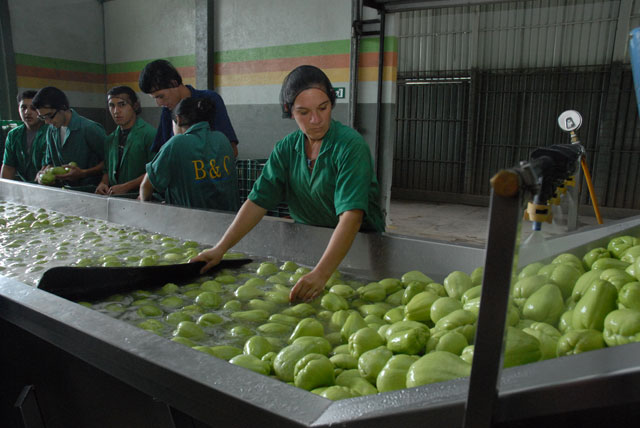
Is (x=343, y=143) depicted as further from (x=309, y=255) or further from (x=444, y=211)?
(x=444, y=211)

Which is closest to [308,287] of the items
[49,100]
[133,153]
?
[133,153]

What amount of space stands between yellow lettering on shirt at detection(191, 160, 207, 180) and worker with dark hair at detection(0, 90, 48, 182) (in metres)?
2.87

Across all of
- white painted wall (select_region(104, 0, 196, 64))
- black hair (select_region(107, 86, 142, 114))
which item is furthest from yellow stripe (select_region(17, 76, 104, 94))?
black hair (select_region(107, 86, 142, 114))

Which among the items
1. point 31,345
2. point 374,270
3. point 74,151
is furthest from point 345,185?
point 74,151

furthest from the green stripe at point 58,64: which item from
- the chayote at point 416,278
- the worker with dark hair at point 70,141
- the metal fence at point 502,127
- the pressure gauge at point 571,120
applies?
the chayote at point 416,278

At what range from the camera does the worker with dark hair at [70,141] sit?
14.6 ft

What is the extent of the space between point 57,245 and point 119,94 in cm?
165

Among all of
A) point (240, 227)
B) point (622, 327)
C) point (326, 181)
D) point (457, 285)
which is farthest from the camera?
point (240, 227)

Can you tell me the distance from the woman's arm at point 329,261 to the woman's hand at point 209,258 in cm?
60

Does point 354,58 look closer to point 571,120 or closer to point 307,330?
point 571,120

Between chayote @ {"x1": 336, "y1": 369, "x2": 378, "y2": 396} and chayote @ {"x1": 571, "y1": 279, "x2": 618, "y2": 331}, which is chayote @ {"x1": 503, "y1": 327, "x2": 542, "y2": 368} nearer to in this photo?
chayote @ {"x1": 571, "y1": 279, "x2": 618, "y2": 331}

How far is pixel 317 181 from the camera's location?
7.55 ft

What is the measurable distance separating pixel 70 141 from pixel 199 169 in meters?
2.25

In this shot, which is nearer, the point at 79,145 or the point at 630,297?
the point at 630,297
